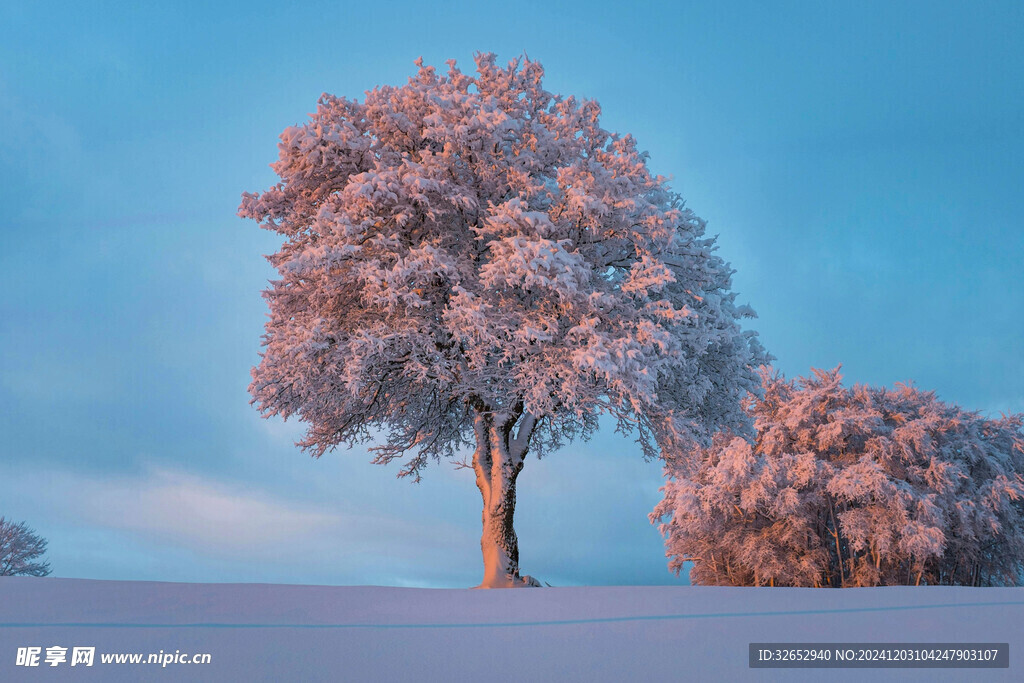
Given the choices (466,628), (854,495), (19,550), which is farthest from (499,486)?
(19,550)

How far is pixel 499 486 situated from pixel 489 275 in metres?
6.24

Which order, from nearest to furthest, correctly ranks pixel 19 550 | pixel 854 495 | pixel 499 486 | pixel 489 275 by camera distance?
pixel 489 275, pixel 499 486, pixel 854 495, pixel 19 550

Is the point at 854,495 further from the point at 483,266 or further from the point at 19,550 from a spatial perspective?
the point at 19,550

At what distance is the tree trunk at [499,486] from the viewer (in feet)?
64.4

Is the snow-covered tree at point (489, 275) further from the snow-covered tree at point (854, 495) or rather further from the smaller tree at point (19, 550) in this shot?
the smaller tree at point (19, 550)

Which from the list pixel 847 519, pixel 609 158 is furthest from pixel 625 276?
pixel 847 519

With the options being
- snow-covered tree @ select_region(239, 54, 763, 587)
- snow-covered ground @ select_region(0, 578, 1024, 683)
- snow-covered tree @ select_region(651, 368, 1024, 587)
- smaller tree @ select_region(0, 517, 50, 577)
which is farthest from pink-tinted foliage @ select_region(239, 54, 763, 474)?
smaller tree @ select_region(0, 517, 50, 577)

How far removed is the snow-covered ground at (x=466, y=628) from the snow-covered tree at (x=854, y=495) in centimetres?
1444

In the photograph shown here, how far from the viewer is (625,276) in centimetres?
2038

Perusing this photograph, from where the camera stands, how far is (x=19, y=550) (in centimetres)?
4809

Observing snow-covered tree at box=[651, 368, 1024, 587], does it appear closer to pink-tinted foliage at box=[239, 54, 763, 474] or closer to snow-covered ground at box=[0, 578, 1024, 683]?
pink-tinted foliage at box=[239, 54, 763, 474]

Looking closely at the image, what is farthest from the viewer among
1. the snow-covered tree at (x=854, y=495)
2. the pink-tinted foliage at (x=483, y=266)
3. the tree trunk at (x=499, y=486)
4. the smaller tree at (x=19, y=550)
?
the smaller tree at (x=19, y=550)

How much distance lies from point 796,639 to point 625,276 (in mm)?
11067

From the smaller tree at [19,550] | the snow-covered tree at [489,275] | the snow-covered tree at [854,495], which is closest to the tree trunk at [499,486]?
the snow-covered tree at [489,275]
